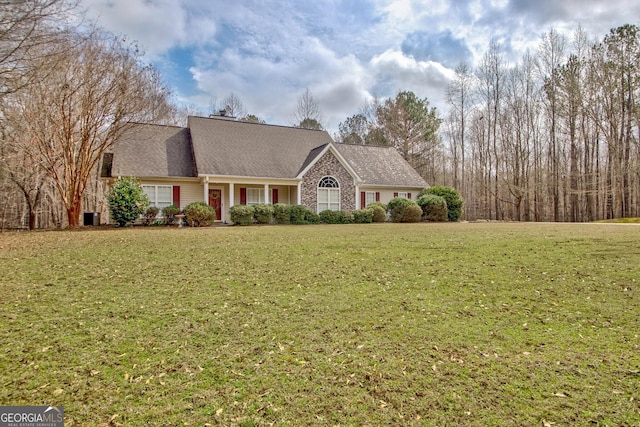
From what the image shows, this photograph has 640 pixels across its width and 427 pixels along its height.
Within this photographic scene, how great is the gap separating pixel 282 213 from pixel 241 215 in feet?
7.92

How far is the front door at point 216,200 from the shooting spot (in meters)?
20.6

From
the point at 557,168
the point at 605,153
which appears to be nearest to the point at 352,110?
the point at 557,168

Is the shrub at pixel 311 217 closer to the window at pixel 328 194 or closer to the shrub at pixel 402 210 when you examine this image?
the window at pixel 328 194

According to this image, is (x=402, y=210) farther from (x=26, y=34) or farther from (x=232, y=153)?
(x=26, y=34)

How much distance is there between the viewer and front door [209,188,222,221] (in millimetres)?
20594

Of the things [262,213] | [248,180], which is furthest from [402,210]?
[248,180]

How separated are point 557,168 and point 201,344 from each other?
116ft

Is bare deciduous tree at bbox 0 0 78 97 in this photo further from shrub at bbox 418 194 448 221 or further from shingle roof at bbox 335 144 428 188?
shrub at bbox 418 194 448 221

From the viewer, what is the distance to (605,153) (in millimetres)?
28969

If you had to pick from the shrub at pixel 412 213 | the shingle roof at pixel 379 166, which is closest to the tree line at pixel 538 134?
the shingle roof at pixel 379 166

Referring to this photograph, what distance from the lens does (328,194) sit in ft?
71.7

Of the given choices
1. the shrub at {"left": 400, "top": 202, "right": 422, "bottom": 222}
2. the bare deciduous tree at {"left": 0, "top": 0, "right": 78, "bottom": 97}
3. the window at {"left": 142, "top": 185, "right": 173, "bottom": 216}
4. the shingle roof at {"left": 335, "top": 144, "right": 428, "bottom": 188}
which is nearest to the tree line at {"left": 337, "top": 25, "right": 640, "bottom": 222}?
the shingle roof at {"left": 335, "top": 144, "right": 428, "bottom": 188}

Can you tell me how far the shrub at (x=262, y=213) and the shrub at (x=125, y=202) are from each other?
5.58 metres

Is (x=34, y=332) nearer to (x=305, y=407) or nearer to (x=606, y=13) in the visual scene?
(x=305, y=407)
